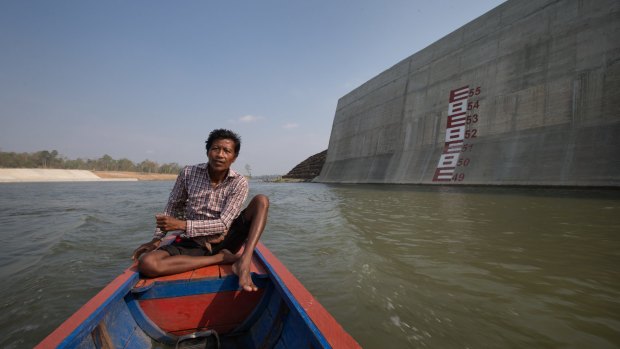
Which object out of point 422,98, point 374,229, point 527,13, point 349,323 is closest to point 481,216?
point 374,229

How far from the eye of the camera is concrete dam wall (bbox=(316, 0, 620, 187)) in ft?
34.8

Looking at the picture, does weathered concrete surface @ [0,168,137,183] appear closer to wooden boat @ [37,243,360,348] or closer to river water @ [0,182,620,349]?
river water @ [0,182,620,349]


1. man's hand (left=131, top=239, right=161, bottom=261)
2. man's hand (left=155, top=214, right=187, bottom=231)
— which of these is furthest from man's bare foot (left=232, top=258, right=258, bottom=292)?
man's hand (left=131, top=239, right=161, bottom=261)

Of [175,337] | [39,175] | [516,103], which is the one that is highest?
[516,103]

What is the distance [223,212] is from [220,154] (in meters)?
0.51

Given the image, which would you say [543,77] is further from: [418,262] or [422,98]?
[418,262]

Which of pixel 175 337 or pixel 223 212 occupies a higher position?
pixel 223 212

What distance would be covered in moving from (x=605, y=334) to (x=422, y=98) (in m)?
19.3

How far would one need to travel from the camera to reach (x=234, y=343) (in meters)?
2.03

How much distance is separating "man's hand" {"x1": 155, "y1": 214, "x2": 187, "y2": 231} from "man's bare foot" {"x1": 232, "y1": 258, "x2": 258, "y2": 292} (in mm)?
618

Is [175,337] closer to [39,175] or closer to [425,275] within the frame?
[425,275]

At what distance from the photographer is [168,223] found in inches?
89.9

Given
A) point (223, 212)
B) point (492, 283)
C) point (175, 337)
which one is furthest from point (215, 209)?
point (492, 283)

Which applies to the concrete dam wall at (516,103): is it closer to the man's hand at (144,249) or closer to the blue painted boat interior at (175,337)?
the blue painted boat interior at (175,337)
